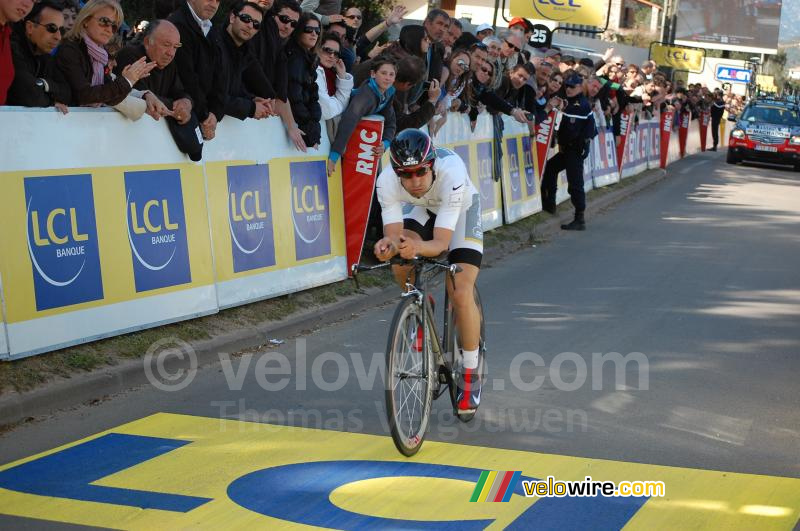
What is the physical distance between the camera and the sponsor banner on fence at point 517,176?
54.3 ft

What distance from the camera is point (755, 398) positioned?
26.0 feet

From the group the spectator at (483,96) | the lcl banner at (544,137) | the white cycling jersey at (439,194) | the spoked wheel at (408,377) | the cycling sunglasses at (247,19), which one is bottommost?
the spoked wheel at (408,377)

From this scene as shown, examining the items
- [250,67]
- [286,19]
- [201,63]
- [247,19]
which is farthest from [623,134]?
[201,63]

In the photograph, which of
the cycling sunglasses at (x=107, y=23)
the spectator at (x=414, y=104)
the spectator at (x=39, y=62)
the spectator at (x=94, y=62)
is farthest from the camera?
the spectator at (x=414, y=104)

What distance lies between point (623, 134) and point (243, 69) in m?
17.2

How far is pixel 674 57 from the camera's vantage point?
187ft

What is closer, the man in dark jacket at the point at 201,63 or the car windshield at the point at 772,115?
the man in dark jacket at the point at 201,63

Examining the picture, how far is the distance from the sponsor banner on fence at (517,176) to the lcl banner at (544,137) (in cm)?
31

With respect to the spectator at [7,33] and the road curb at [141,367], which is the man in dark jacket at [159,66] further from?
the road curb at [141,367]

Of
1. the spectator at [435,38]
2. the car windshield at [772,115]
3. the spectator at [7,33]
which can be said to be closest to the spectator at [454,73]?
the spectator at [435,38]

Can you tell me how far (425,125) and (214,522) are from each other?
8.56 m

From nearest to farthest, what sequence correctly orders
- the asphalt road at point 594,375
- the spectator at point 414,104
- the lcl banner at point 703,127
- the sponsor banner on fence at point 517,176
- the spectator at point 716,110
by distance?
the asphalt road at point 594,375
the spectator at point 414,104
the sponsor banner on fence at point 517,176
the lcl banner at point 703,127
the spectator at point 716,110

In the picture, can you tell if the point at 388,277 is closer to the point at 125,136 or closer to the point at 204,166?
the point at 204,166

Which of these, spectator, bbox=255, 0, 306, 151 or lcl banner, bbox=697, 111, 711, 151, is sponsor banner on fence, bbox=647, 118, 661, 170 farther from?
spectator, bbox=255, 0, 306, 151
